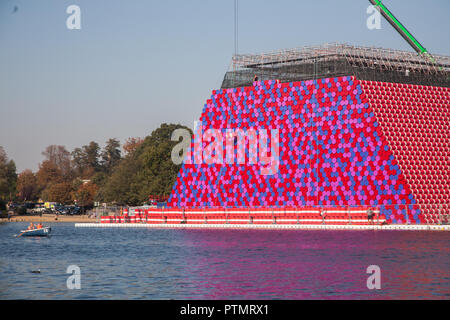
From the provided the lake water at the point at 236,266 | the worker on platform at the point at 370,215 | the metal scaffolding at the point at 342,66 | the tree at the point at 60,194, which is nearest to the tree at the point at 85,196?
the tree at the point at 60,194

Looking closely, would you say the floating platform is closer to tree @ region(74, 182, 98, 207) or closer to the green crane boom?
the green crane boom

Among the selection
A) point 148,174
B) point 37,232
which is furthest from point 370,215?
point 148,174

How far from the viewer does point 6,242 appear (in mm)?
76438

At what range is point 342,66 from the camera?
283 ft

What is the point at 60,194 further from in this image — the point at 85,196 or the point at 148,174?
the point at 148,174

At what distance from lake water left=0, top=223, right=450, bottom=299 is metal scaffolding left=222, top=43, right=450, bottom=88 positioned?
20096mm

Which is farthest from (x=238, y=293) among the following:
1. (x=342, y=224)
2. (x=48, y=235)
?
(x=48, y=235)

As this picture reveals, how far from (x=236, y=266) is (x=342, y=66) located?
42359 mm

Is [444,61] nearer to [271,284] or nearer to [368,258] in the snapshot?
[368,258]

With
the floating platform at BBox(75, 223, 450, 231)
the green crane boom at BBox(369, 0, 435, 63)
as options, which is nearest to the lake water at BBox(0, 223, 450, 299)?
the floating platform at BBox(75, 223, 450, 231)

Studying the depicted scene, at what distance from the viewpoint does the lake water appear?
1501 inches

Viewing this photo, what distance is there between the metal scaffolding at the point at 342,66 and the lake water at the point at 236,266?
791 inches

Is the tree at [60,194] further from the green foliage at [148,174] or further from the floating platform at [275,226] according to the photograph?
the floating platform at [275,226]

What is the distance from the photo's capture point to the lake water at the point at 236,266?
3812 centimetres
